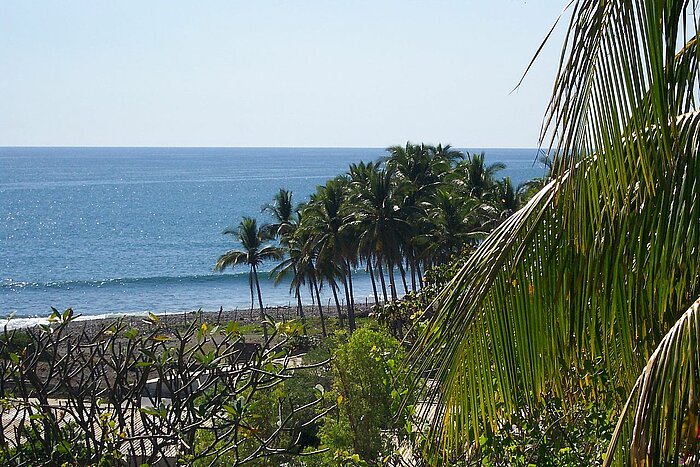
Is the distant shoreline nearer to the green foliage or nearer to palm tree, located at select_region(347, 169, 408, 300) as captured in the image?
palm tree, located at select_region(347, 169, 408, 300)

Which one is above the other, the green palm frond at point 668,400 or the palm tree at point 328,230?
the green palm frond at point 668,400

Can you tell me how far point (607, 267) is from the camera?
117 inches

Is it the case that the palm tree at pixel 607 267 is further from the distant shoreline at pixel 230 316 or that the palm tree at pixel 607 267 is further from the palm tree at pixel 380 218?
the distant shoreline at pixel 230 316

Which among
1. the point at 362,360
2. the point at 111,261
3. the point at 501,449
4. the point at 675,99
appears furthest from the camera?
the point at 111,261

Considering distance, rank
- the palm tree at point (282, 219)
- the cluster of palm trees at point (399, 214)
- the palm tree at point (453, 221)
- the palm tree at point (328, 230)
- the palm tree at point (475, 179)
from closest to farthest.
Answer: the palm tree at point (453, 221), the cluster of palm trees at point (399, 214), the palm tree at point (328, 230), the palm tree at point (475, 179), the palm tree at point (282, 219)

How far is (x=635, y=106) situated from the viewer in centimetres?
240

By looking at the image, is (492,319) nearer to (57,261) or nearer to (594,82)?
(594,82)

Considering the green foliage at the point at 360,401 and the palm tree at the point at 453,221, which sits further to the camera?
the palm tree at the point at 453,221

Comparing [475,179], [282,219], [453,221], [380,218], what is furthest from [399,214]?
[282,219]

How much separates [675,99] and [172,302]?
76.7 m

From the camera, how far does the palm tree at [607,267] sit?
2125mm

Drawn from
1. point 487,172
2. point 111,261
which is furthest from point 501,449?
point 111,261

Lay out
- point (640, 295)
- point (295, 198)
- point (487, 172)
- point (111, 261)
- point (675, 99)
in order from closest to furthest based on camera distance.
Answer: point (675, 99)
point (640, 295)
point (487, 172)
point (111, 261)
point (295, 198)

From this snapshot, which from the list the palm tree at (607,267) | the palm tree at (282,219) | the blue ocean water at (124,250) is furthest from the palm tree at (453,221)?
the palm tree at (607,267)
